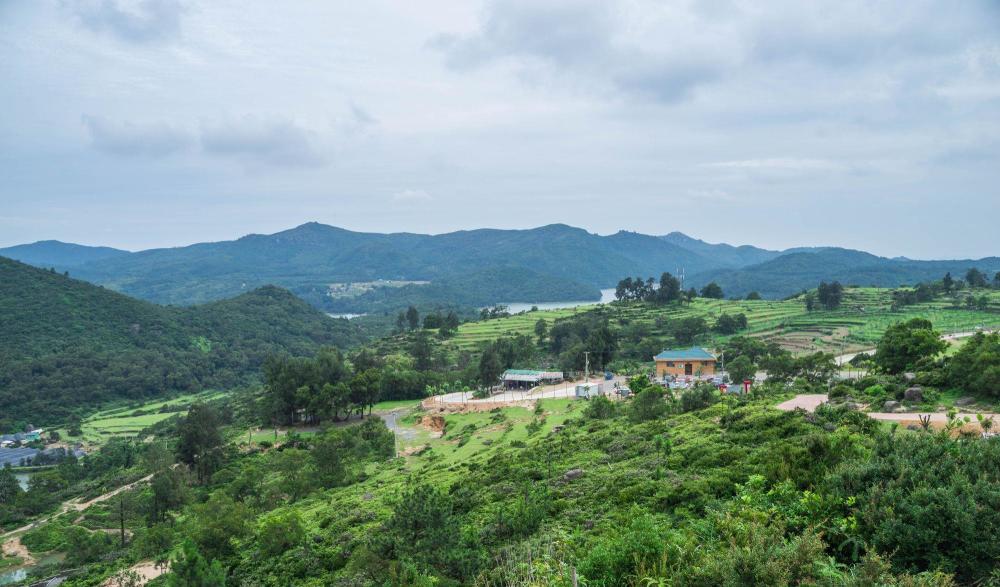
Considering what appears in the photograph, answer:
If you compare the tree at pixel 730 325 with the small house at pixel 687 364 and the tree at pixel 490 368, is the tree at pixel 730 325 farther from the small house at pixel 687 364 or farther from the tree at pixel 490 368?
the tree at pixel 490 368

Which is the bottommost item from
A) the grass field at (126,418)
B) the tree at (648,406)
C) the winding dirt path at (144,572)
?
the grass field at (126,418)

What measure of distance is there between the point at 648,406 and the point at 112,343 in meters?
84.4

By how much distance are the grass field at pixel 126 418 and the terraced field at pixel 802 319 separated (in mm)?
33149

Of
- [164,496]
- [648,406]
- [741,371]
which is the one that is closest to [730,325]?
[741,371]

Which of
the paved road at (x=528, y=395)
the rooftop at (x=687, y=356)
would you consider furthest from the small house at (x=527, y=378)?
the rooftop at (x=687, y=356)

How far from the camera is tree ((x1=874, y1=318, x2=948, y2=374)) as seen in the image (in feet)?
71.7

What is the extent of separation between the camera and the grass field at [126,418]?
2202 inches

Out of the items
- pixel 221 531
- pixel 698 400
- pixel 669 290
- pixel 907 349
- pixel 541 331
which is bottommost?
pixel 221 531

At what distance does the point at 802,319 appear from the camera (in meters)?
60.6

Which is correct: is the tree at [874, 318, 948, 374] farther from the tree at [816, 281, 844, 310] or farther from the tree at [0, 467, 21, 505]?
the tree at [0, 467, 21, 505]

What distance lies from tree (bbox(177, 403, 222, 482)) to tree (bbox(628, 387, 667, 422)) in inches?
958

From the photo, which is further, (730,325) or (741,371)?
(730,325)

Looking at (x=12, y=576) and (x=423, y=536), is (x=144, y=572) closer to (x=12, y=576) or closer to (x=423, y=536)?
(x=12, y=576)

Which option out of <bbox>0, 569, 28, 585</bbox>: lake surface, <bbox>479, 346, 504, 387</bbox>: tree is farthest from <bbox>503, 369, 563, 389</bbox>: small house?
<bbox>0, 569, 28, 585</bbox>: lake surface
